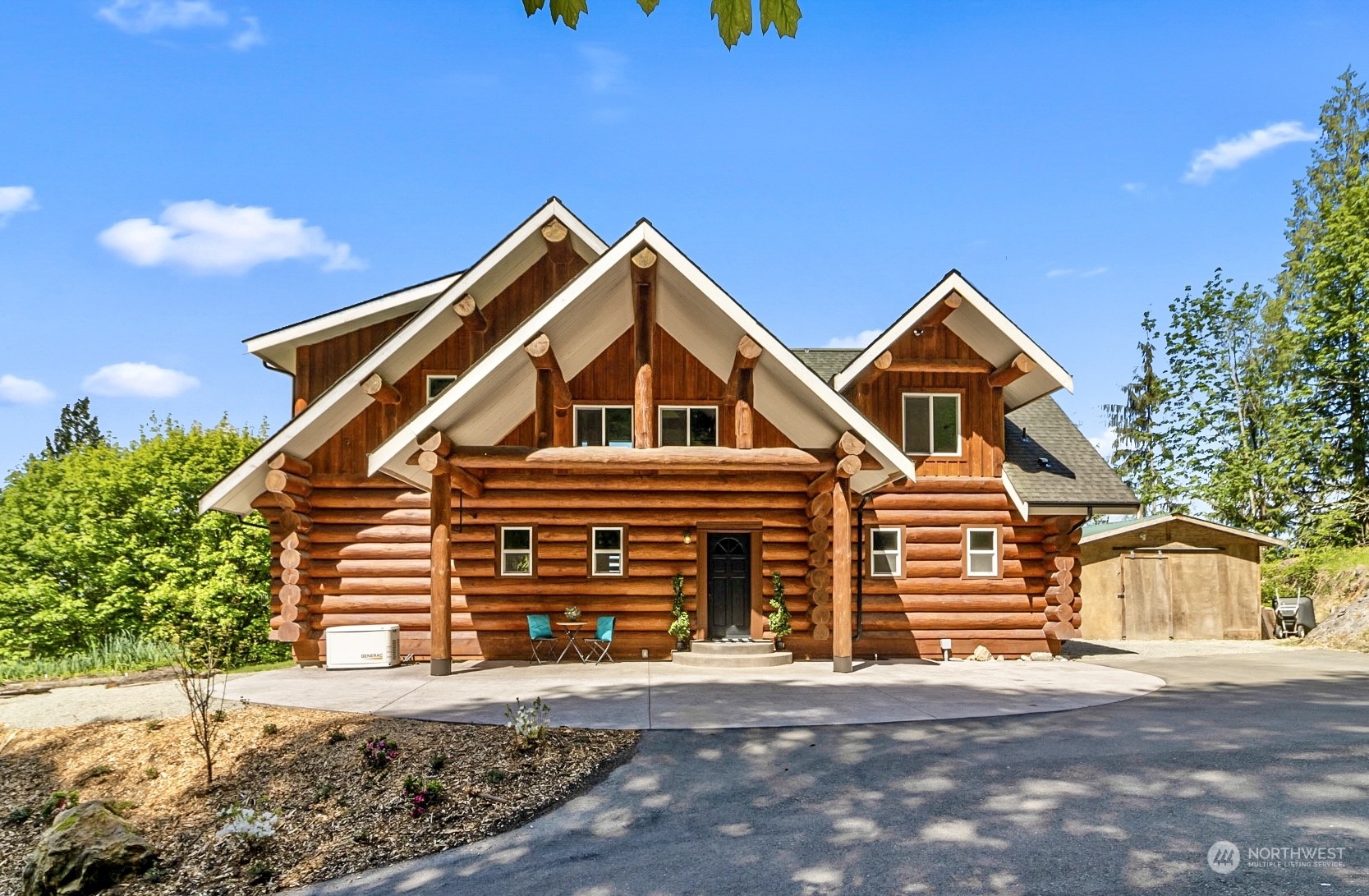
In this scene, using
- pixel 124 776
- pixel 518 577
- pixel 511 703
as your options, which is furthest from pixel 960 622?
pixel 124 776

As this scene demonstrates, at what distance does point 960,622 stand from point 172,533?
19363mm

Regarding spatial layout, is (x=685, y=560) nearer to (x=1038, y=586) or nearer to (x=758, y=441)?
(x=758, y=441)

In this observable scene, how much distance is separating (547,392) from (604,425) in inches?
105

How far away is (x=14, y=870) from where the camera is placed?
7.06m

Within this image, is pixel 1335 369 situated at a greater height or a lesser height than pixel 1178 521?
greater

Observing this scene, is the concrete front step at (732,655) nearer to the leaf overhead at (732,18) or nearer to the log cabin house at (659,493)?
the log cabin house at (659,493)

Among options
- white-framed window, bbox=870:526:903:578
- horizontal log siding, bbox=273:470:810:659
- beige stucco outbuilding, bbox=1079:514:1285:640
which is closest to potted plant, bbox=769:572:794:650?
horizontal log siding, bbox=273:470:810:659

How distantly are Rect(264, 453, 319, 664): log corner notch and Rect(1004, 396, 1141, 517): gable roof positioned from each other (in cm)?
1297

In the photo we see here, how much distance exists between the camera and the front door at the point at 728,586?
1606cm

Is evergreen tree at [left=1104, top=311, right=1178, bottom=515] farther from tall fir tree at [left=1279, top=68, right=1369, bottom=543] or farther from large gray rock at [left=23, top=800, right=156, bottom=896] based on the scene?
large gray rock at [left=23, top=800, right=156, bottom=896]

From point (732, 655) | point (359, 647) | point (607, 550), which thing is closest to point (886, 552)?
point (732, 655)

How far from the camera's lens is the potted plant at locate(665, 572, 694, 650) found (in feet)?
50.3

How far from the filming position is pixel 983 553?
16.7m

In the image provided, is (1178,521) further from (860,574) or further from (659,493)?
(659,493)
